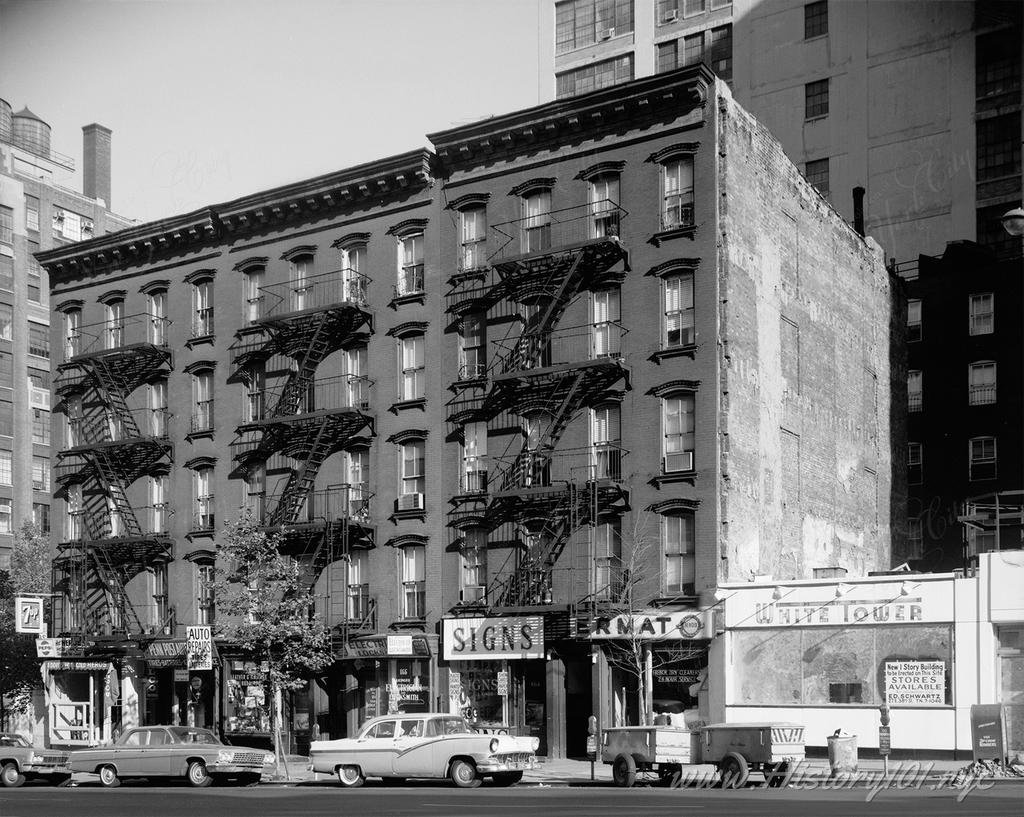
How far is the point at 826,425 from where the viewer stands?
4841 cm

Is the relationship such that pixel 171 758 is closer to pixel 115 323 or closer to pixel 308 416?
pixel 308 416

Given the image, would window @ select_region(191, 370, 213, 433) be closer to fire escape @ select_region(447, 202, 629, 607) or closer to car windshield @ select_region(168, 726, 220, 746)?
fire escape @ select_region(447, 202, 629, 607)

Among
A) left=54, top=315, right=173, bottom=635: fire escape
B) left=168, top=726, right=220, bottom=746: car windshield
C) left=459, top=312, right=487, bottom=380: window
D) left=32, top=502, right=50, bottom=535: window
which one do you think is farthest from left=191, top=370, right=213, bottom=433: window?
left=32, top=502, right=50, bottom=535: window

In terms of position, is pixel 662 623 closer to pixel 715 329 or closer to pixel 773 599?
pixel 773 599

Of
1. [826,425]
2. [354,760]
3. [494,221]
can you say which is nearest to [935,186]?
[826,425]

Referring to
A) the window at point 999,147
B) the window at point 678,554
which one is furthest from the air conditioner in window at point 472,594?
the window at point 999,147

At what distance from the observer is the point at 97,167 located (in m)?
90.3

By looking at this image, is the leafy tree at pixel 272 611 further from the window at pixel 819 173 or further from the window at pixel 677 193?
the window at pixel 819 173

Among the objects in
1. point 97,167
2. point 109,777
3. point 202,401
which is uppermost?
point 97,167

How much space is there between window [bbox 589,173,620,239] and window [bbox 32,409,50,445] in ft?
169

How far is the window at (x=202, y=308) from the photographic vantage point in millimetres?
52125

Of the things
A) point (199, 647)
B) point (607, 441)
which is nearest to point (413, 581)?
point (199, 647)

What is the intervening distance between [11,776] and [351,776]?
9.80 m

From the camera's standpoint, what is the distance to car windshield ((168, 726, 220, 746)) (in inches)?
1387
